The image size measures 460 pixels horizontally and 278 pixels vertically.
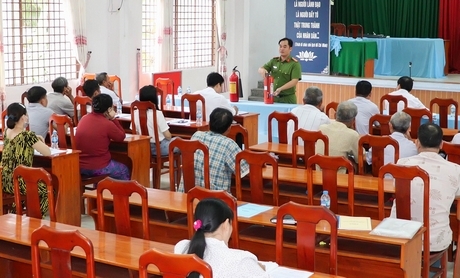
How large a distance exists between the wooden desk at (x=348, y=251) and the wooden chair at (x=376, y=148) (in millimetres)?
1137

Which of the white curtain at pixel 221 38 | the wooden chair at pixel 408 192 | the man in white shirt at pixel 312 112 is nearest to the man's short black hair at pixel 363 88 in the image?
the man in white shirt at pixel 312 112

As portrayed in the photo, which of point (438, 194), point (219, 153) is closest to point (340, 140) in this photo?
point (219, 153)

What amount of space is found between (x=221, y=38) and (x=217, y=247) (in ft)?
35.7

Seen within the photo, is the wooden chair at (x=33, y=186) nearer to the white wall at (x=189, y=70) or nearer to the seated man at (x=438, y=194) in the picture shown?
the seated man at (x=438, y=194)

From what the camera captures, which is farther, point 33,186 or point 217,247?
point 33,186

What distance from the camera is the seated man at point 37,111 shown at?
7.11 meters

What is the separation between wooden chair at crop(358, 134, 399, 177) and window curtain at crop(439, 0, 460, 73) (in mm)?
10320

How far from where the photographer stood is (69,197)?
614 centimetres

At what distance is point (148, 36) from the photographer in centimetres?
1243

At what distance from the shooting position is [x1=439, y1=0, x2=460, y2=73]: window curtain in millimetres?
15312

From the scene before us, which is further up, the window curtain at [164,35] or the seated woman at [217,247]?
the window curtain at [164,35]

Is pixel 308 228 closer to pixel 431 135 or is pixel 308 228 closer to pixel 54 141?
pixel 431 135

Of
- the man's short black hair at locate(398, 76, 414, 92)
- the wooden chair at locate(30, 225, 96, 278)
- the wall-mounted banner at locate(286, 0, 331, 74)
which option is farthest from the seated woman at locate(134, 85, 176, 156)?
the wall-mounted banner at locate(286, 0, 331, 74)

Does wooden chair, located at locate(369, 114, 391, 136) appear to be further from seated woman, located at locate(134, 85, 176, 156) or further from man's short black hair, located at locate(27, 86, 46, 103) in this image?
man's short black hair, located at locate(27, 86, 46, 103)
